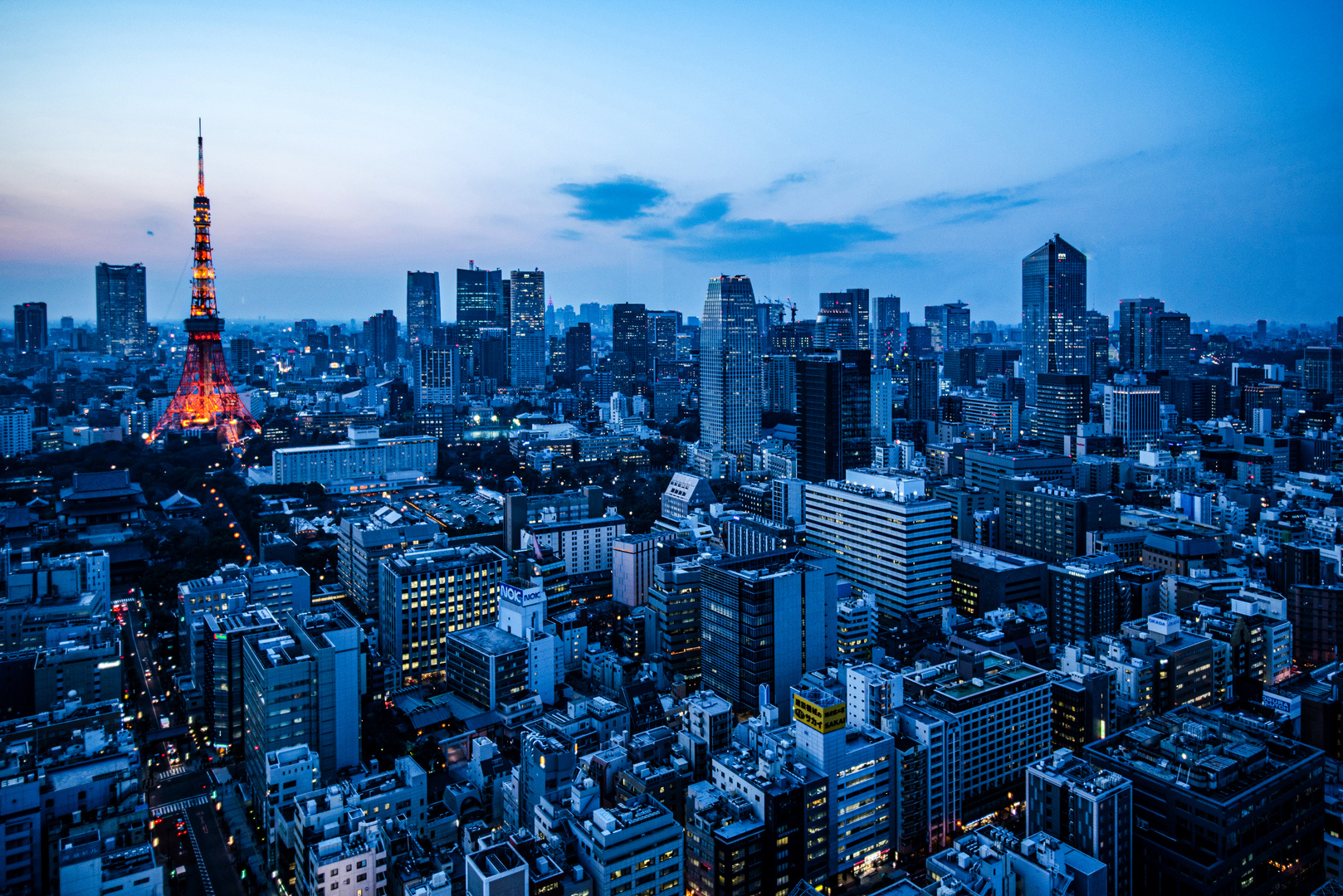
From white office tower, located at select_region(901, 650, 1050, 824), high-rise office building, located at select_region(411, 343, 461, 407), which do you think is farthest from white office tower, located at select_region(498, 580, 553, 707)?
high-rise office building, located at select_region(411, 343, 461, 407)

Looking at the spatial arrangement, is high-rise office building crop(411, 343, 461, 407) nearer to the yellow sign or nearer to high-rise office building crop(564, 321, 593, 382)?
high-rise office building crop(564, 321, 593, 382)

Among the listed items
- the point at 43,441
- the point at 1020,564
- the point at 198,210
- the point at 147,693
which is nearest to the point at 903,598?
the point at 1020,564

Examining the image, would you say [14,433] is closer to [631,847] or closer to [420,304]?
[631,847]

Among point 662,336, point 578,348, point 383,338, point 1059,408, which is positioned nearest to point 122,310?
point 383,338

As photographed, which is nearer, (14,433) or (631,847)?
(631,847)

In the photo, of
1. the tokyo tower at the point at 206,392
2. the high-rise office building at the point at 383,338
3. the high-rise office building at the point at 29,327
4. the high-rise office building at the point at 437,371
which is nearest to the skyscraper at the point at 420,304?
the high-rise office building at the point at 383,338

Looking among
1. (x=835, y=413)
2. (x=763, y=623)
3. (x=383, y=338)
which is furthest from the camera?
(x=383, y=338)

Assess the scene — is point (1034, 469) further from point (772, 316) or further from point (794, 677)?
point (772, 316)
